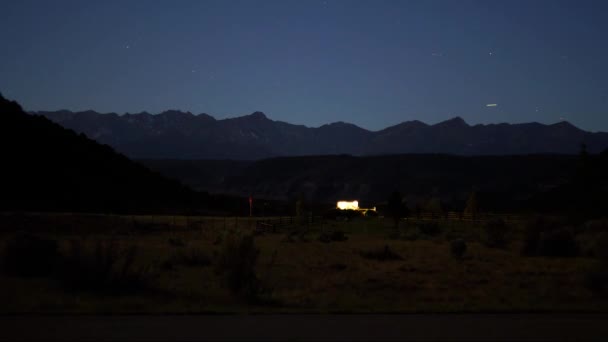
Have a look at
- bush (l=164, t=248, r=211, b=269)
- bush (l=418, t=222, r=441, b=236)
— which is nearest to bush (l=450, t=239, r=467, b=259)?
bush (l=164, t=248, r=211, b=269)

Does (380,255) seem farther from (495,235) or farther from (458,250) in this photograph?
(495,235)

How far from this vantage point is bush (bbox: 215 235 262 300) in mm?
16203

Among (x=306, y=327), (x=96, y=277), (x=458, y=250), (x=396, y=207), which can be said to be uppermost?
(x=396, y=207)

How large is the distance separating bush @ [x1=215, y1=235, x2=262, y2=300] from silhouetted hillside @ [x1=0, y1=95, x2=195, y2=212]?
50608mm

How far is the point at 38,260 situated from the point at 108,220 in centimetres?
3385

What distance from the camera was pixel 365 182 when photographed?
168m

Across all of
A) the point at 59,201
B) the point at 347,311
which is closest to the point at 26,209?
the point at 59,201

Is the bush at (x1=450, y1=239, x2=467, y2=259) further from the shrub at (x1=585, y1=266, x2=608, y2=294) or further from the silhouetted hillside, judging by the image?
the silhouetted hillside

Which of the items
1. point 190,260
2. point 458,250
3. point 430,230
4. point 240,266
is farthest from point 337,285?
point 430,230

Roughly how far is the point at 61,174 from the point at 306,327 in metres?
66.0

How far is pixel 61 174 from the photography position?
2820 inches

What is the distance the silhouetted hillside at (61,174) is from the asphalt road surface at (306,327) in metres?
55.5

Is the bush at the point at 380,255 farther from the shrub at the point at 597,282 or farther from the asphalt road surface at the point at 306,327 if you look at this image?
the asphalt road surface at the point at 306,327

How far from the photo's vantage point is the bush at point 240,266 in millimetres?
16203
